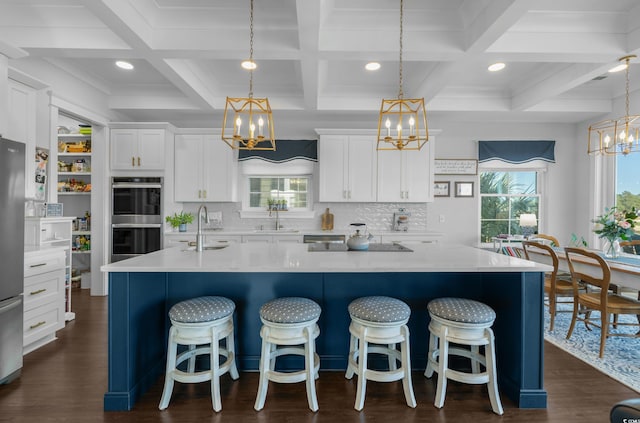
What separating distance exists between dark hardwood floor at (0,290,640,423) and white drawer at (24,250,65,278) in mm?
803

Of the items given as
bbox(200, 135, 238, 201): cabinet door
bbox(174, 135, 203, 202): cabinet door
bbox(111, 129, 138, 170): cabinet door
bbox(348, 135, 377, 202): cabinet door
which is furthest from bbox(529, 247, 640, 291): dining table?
bbox(111, 129, 138, 170): cabinet door

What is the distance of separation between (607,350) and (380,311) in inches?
97.5

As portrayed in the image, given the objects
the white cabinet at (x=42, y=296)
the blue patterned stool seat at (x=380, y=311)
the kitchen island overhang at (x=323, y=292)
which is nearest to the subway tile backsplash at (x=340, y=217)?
the white cabinet at (x=42, y=296)

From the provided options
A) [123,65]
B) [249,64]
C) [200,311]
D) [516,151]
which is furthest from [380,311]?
[516,151]

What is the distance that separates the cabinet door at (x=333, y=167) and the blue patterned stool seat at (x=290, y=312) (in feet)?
10.1

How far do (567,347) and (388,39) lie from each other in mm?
3274

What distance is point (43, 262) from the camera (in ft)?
10.1

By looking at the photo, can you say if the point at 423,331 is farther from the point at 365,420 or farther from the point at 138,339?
the point at 138,339

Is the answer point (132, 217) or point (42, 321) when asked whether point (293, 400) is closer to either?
point (42, 321)

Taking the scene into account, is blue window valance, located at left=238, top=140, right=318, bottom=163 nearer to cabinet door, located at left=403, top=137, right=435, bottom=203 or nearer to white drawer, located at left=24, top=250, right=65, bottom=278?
cabinet door, located at left=403, top=137, right=435, bottom=203

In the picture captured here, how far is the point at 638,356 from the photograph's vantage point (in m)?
2.85

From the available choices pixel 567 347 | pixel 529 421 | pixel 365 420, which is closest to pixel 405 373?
pixel 365 420

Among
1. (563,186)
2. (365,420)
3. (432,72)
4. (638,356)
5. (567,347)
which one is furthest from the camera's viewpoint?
(563,186)

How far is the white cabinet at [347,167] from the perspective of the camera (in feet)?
16.7
